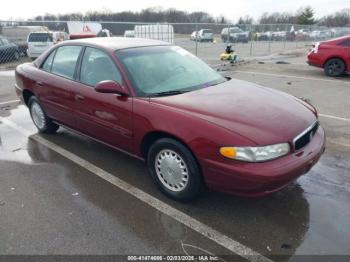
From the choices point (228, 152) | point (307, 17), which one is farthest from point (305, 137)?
point (307, 17)

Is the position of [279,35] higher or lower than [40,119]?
higher

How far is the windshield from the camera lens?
3633 millimetres

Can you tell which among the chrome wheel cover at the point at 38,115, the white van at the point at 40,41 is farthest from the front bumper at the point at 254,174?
the white van at the point at 40,41

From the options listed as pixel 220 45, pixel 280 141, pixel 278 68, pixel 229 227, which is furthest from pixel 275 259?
pixel 220 45

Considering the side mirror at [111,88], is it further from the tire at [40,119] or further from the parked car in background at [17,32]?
the parked car in background at [17,32]

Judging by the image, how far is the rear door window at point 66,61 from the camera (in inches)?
172

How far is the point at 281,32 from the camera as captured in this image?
24922mm

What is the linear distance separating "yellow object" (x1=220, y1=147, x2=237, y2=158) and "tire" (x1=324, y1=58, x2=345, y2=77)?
9693mm

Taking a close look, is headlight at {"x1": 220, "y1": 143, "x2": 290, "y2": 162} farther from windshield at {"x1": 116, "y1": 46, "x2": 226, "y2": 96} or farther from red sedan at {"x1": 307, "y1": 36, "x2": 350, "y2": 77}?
red sedan at {"x1": 307, "y1": 36, "x2": 350, "y2": 77}

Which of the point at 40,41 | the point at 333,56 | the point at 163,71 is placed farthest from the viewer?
the point at 40,41

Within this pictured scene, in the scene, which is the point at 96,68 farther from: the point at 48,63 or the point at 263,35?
the point at 263,35

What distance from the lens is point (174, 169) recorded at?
10.8 feet

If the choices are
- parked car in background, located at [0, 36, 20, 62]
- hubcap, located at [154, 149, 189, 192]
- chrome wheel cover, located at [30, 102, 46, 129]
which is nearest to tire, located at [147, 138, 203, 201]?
hubcap, located at [154, 149, 189, 192]

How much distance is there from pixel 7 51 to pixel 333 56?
15.2 meters
